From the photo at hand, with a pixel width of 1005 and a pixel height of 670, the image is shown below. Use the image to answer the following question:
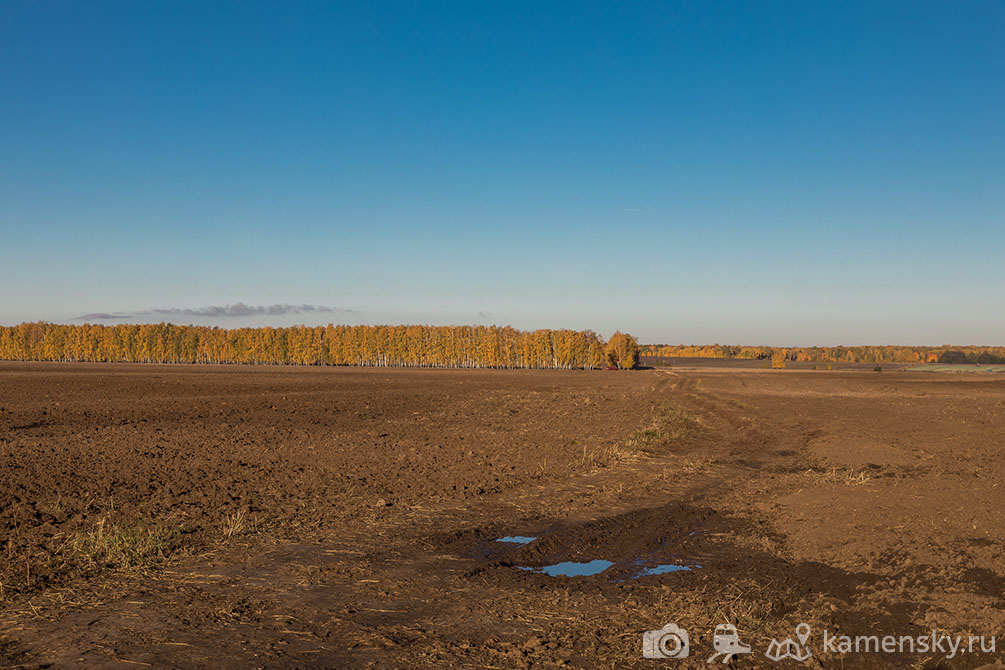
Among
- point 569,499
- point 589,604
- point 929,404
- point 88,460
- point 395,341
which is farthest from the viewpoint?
point 395,341

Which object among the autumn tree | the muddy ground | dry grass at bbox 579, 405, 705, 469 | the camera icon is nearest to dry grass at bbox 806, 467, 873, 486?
the muddy ground

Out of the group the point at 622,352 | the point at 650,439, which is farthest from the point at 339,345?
the point at 650,439

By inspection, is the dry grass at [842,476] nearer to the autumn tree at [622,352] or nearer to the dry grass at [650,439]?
the dry grass at [650,439]

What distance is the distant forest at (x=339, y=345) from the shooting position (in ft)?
605

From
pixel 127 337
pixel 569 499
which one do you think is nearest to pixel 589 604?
pixel 569 499

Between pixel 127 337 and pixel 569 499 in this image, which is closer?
pixel 569 499

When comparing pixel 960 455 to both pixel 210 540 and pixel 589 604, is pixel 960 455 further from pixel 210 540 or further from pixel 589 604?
pixel 210 540

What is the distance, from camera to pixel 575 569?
380 inches

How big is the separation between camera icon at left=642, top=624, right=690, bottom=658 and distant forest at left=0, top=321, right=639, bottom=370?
175 m

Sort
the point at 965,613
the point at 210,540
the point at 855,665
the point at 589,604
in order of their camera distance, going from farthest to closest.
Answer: the point at 210,540 → the point at 589,604 → the point at 965,613 → the point at 855,665

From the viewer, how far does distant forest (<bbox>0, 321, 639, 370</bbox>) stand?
18450 centimetres

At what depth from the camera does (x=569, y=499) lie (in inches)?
568

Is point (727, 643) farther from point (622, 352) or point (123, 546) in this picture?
point (622, 352)

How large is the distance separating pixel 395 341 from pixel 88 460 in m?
171
